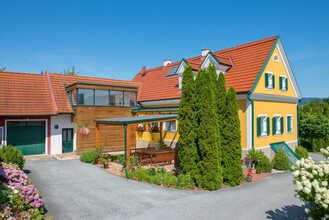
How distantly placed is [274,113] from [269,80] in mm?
2501

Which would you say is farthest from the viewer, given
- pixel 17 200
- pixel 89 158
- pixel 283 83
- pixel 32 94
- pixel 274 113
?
pixel 32 94

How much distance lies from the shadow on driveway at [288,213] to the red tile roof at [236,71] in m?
7.91

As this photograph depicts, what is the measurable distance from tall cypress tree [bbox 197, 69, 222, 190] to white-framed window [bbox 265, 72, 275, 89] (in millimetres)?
7390

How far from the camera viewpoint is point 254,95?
16125mm

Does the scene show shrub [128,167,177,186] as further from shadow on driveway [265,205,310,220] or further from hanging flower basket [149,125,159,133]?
hanging flower basket [149,125,159,133]

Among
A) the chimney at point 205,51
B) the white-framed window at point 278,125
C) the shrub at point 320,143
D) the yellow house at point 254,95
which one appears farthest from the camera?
the shrub at point 320,143

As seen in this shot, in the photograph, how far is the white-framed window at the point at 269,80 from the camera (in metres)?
17.4

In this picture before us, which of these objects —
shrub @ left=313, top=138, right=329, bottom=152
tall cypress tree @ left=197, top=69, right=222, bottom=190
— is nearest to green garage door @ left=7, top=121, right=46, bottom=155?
tall cypress tree @ left=197, top=69, right=222, bottom=190

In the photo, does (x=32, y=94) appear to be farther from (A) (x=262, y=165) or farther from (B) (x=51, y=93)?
(A) (x=262, y=165)

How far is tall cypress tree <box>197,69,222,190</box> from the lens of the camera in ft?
36.8

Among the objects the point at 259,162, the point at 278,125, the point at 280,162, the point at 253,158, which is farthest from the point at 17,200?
the point at 278,125

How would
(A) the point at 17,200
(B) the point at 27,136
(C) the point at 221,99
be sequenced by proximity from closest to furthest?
(A) the point at 17,200 < (C) the point at 221,99 < (B) the point at 27,136

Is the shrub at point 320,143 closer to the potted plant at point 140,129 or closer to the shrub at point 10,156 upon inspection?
the potted plant at point 140,129

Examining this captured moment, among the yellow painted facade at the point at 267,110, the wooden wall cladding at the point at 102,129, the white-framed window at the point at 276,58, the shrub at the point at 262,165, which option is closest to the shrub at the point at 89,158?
the wooden wall cladding at the point at 102,129
